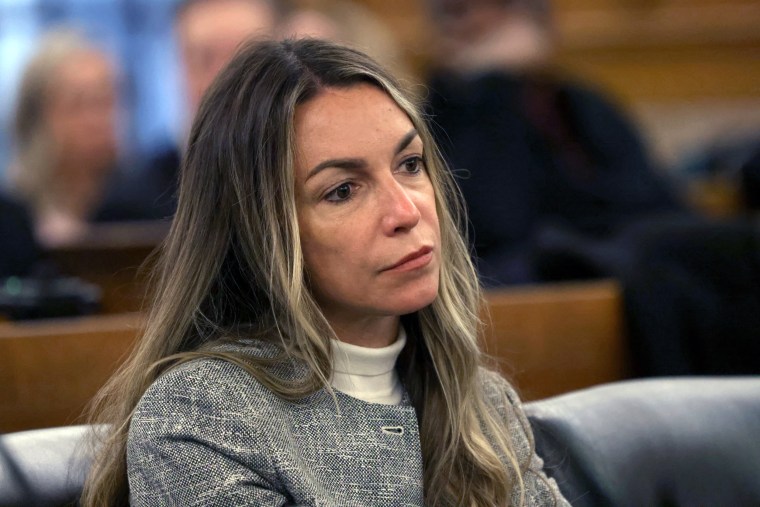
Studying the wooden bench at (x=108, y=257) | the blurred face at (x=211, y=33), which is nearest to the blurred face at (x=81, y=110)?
the blurred face at (x=211, y=33)

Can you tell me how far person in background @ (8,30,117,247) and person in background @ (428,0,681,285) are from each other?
103 centimetres

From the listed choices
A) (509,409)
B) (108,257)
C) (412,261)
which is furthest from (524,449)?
(108,257)

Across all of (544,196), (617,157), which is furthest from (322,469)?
(617,157)

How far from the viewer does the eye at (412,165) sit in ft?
4.65

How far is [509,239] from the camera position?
2.97 metres

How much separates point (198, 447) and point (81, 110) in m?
2.54

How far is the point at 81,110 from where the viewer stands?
3564 millimetres

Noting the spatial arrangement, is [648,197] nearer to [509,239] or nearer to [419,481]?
[509,239]

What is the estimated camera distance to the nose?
1334 mm

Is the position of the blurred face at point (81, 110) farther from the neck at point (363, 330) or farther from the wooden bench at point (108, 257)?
the neck at point (363, 330)

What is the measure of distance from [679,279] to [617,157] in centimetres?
98

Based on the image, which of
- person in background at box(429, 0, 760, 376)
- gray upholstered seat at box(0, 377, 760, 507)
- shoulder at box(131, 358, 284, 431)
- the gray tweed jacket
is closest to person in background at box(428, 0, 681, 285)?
person in background at box(429, 0, 760, 376)

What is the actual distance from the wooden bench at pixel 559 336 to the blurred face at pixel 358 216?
80 centimetres

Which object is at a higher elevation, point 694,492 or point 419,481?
point 419,481
